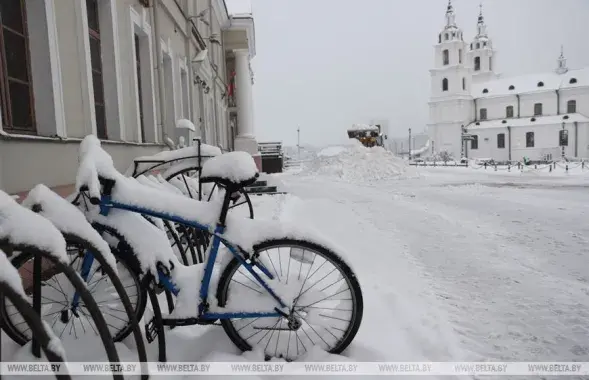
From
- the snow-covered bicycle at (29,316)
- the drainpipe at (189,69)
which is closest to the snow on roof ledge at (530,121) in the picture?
the drainpipe at (189,69)

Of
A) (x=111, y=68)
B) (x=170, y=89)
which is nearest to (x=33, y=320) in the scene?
(x=111, y=68)

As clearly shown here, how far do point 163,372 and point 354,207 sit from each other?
25.9ft

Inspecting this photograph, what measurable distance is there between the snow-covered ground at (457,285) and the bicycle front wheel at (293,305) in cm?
12

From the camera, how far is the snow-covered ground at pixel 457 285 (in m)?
2.69

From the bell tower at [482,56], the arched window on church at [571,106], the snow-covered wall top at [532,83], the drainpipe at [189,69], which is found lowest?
the drainpipe at [189,69]

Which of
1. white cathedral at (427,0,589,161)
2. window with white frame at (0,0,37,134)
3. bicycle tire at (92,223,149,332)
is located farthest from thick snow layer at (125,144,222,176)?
white cathedral at (427,0,589,161)

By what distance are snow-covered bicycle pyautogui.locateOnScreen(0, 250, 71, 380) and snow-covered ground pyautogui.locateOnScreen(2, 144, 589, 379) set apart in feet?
0.61

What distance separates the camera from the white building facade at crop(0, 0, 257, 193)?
3498mm

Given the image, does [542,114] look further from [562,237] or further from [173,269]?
[173,269]

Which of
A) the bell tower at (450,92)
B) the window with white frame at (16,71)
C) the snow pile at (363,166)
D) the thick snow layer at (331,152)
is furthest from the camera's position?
the bell tower at (450,92)

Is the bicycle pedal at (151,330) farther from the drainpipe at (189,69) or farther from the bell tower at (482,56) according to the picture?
the bell tower at (482,56)

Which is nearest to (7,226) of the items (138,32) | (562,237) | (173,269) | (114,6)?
(173,269)

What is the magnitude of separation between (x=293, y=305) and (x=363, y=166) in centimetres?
2119

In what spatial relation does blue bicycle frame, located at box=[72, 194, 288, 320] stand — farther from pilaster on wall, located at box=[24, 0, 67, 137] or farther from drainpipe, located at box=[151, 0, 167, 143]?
drainpipe, located at box=[151, 0, 167, 143]
